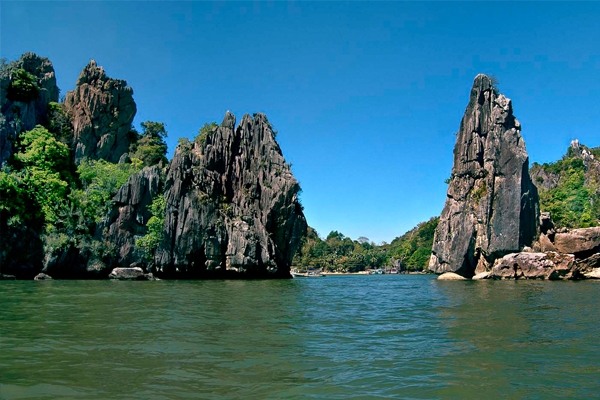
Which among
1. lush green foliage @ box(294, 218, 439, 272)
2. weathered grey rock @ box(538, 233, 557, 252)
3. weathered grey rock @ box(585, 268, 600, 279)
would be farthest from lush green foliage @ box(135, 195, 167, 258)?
lush green foliage @ box(294, 218, 439, 272)

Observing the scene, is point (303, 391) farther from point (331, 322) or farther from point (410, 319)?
point (410, 319)

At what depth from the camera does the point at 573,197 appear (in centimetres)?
8425

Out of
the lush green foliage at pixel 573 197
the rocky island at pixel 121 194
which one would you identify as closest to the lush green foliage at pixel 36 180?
the rocky island at pixel 121 194

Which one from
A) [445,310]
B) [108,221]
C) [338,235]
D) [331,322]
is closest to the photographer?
[331,322]

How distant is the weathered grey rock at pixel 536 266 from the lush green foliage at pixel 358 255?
81.8 m

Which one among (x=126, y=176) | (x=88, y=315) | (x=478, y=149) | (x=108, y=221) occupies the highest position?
(x=478, y=149)

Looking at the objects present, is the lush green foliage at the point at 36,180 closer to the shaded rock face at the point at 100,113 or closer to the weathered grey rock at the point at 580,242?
the shaded rock face at the point at 100,113

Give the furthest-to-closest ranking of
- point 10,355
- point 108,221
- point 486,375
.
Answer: point 108,221
point 10,355
point 486,375

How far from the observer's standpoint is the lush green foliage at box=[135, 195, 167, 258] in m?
47.9

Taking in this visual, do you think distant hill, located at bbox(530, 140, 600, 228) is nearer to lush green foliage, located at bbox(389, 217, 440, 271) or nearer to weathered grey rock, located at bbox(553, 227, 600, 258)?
weathered grey rock, located at bbox(553, 227, 600, 258)

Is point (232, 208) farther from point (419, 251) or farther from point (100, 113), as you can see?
point (419, 251)

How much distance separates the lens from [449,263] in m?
57.9

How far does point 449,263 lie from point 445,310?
142 ft

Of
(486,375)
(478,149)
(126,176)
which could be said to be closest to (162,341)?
(486,375)
